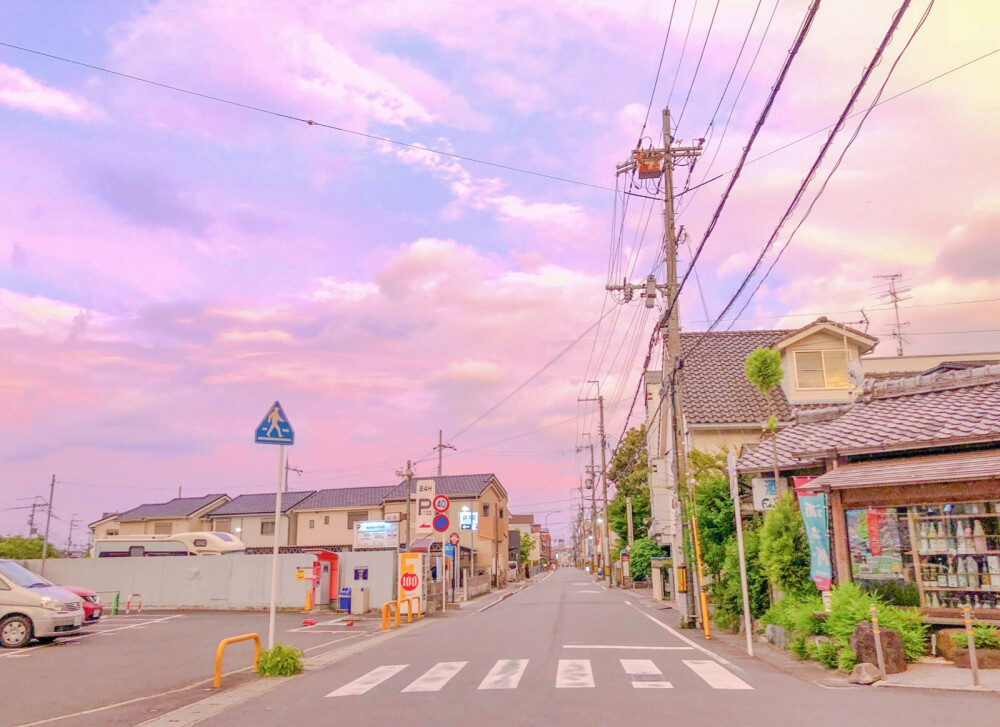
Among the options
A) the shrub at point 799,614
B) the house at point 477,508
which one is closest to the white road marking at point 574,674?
the shrub at point 799,614

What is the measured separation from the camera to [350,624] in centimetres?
2255

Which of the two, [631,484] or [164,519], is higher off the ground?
[631,484]

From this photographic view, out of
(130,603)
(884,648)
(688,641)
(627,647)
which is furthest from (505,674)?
(130,603)

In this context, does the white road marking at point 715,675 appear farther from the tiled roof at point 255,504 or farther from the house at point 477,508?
the tiled roof at point 255,504

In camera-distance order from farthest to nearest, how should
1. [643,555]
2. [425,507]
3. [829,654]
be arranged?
[643,555] → [425,507] → [829,654]

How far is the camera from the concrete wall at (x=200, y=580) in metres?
29.0

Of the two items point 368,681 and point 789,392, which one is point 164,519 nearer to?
point 789,392

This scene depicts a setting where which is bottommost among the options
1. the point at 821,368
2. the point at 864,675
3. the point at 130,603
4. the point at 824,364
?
the point at 130,603

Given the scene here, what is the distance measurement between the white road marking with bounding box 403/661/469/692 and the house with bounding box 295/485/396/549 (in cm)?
4595

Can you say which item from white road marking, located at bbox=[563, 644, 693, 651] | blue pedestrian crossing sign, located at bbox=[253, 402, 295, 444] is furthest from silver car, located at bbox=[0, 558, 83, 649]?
white road marking, located at bbox=[563, 644, 693, 651]

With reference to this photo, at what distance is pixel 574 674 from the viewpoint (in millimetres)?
11305

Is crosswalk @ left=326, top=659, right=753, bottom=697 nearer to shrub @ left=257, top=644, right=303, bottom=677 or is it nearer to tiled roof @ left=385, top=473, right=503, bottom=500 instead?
shrub @ left=257, top=644, right=303, bottom=677

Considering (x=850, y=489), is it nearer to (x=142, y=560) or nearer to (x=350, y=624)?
(x=350, y=624)

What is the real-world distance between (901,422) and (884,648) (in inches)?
211
